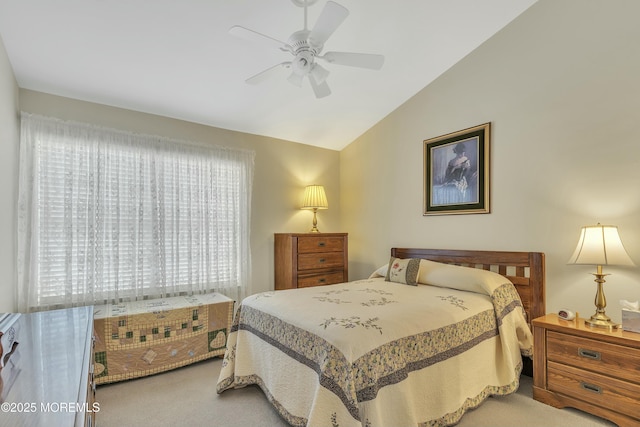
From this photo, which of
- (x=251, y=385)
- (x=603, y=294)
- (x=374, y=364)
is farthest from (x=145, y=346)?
(x=603, y=294)

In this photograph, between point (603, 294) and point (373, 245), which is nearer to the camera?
point (603, 294)

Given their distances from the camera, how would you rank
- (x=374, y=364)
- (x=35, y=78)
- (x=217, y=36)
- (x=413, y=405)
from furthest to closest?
(x=35, y=78) → (x=217, y=36) → (x=413, y=405) → (x=374, y=364)

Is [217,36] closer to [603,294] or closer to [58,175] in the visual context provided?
[58,175]

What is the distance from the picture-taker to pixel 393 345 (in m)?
1.77

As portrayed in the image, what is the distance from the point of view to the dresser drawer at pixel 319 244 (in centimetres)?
380

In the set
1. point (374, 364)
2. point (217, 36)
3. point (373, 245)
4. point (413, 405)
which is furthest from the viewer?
point (373, 245)

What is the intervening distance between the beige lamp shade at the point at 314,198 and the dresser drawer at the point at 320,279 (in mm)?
863

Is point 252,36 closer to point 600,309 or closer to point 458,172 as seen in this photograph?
point 458,172

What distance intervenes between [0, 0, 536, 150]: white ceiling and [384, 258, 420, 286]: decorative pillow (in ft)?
6.09

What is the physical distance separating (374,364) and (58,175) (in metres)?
2.97

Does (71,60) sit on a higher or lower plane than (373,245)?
higher

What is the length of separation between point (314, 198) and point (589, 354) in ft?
9.60

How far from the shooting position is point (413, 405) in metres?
1.79

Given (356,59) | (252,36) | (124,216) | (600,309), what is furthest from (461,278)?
(124,216)
